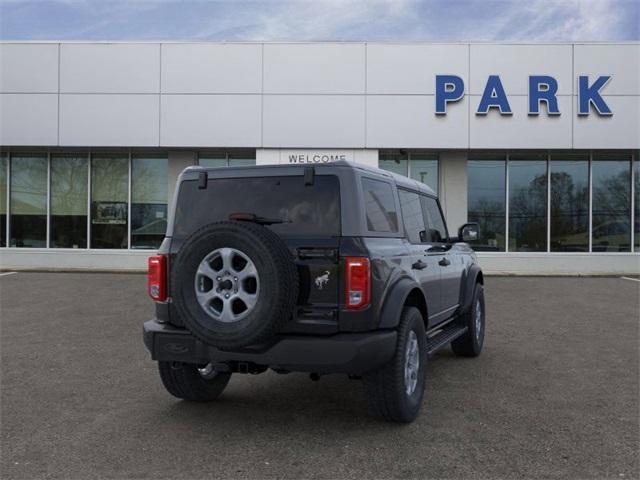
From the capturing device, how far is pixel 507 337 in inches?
325

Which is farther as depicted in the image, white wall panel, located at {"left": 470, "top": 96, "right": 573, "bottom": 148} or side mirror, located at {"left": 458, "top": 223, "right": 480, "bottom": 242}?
white wall panel, located at {"left": 470, "top": 96, "right": 573, "bottom": 148}

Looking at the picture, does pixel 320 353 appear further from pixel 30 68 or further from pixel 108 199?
pixel 30 68

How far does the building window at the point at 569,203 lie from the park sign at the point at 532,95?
70.6 inches

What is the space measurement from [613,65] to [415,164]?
6191 millimetres

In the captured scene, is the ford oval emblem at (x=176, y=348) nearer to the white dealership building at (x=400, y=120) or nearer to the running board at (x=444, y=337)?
the running board at (x=444, y=337)

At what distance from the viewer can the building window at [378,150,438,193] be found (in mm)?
17891

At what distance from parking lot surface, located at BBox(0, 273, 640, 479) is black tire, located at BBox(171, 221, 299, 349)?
0.79 m

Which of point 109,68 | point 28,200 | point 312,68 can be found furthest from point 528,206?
point 28,200

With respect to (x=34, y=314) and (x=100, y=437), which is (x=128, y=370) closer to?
(x=100, y=437)

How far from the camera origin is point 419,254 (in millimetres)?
5188

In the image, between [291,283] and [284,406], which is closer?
[291,283]

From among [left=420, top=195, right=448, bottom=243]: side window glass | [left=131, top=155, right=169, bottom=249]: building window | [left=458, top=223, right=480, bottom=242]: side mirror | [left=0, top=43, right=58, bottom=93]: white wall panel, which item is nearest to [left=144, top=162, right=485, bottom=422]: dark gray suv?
[left=420, top=195, right=448, bottom=243]: side window glass

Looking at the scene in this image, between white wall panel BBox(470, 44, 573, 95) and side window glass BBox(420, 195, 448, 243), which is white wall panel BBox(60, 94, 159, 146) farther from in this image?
side window glass BBox(420, 195, 448, 243)

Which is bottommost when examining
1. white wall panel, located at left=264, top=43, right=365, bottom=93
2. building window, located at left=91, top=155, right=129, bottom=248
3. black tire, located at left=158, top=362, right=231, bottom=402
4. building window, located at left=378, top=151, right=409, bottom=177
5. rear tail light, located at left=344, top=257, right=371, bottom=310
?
black tire, located at left=158, top=362, right=231, bottom=402
